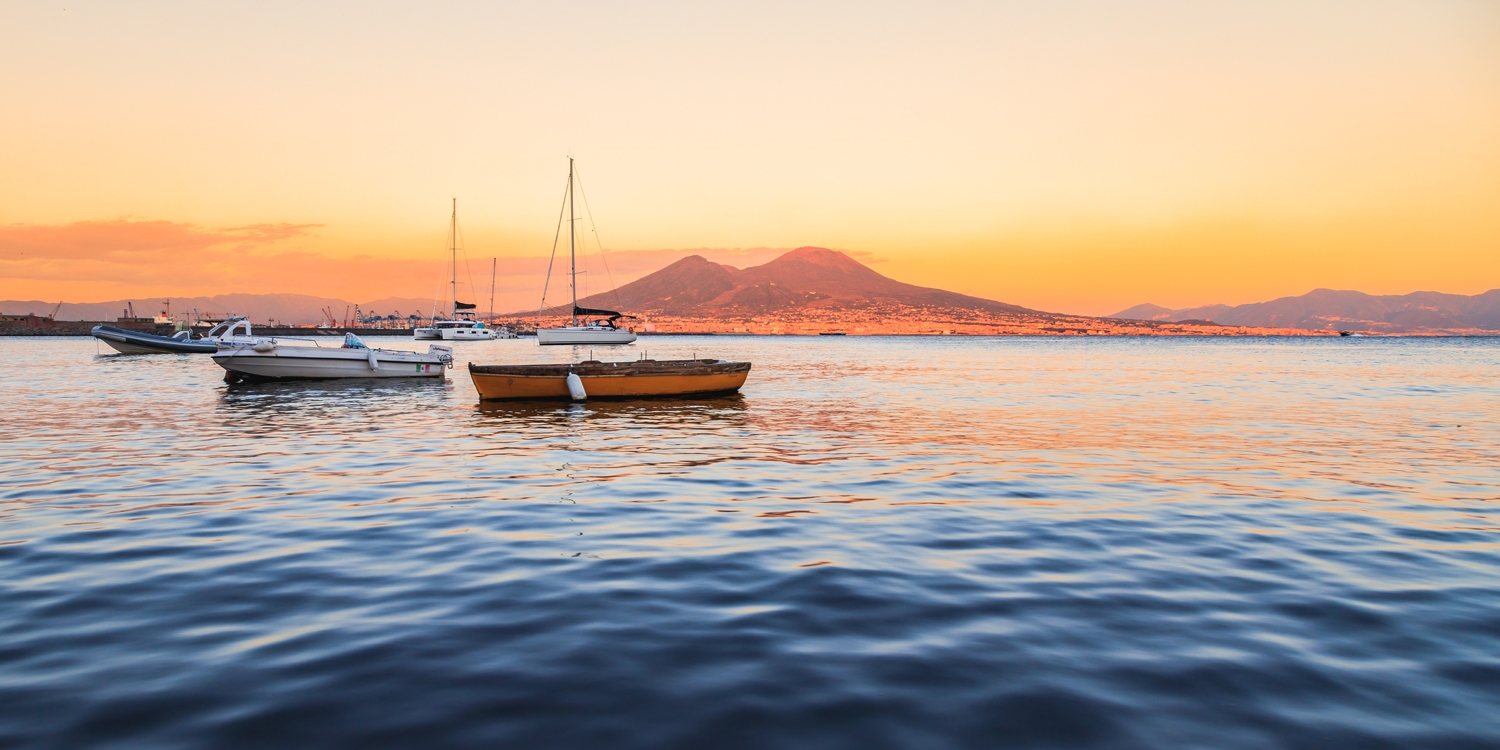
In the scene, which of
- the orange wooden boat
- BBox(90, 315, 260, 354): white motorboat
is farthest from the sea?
BBox(90, 315, 260, 354): white motorboat

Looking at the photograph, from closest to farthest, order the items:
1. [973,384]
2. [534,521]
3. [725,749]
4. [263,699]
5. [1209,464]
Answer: [725,749] → [263,699] → [534,521] → [1209,464] → [973,384]

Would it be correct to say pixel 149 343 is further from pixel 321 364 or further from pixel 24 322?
pixel 24 322

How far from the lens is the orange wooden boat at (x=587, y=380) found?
2933 cm

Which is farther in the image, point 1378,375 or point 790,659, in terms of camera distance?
point 1378,375

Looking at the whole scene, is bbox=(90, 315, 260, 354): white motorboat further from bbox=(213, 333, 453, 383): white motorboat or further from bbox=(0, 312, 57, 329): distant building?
bbox=(0, 312, 57, 329): distant building

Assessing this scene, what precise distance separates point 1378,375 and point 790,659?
2416 inches

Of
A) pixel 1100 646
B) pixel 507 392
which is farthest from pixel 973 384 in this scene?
pixel 1100 646

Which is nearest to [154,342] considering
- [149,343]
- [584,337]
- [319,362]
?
[149,343]

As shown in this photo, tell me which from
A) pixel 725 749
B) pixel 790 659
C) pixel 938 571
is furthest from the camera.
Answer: pixel 938 571

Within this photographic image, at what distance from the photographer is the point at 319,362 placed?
38.8 metres

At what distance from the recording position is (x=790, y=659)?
19.6 ft

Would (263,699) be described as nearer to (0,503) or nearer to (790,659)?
(790,659)

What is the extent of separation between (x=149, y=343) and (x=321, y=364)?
138ft

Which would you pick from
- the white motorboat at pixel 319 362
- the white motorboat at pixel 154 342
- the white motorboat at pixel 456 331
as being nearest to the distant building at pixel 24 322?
the white motorboat at pixel 456 331
